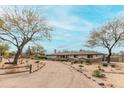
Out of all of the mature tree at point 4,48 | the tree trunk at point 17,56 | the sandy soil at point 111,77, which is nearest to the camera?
the sandy soil at point 111,77

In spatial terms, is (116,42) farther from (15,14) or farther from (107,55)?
(15,14)

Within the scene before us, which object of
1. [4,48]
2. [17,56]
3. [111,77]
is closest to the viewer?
[111,77]

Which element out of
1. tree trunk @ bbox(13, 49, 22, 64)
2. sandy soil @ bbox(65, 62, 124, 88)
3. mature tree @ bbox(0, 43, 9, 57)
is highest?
mature tree @ bbox(0, 43, 9, 57)

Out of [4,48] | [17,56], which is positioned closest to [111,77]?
[17,56]

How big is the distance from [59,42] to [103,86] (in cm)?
342

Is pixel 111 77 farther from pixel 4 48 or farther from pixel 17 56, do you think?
pixel 4 48

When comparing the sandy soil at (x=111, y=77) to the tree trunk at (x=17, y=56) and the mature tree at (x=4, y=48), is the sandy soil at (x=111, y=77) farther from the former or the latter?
the mature tree at (x=4, y=48)

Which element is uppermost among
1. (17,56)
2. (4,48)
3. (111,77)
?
(4,48)

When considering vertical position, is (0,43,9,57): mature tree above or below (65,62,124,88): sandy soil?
above

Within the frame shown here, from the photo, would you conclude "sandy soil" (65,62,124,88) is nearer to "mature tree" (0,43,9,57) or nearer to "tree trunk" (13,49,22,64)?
"tree trunk" (13,49,22,64)

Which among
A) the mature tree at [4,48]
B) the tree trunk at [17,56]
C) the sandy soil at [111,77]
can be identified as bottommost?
the sandy soil at [111,77]

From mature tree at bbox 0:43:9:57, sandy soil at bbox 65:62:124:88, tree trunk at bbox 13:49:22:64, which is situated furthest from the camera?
mature tree at bbox 0:43:9:57

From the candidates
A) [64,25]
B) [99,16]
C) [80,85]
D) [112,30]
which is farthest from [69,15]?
[112,30]

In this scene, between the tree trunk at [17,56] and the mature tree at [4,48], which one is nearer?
the tree trunk at [17,56]
